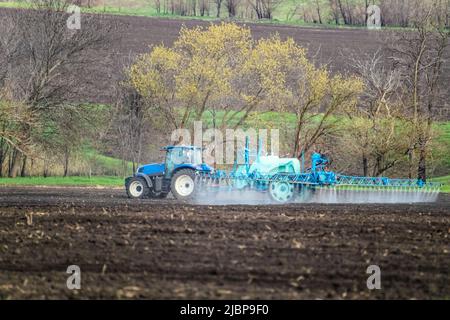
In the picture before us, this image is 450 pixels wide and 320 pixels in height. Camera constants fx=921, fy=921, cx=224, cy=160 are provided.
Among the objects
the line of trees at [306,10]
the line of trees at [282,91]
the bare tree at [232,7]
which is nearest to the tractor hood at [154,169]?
the line of trees at [282,91]

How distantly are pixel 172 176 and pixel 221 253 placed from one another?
18.4 metres

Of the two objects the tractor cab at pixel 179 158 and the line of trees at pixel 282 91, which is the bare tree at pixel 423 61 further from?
the tractor cab at pixel 179 158

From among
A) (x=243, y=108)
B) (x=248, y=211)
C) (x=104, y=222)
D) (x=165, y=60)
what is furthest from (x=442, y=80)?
(x=104, y=222)

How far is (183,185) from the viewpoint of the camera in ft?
116

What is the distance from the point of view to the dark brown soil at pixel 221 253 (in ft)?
46.2

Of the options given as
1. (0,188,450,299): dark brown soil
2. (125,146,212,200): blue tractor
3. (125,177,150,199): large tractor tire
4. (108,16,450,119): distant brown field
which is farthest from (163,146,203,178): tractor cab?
(108,16,450,119): distant brown field

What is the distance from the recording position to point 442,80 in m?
66.8

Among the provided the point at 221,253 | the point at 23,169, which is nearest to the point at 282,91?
the point at 23,169

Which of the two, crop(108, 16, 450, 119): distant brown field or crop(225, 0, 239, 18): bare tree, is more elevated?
crop(225, 0, 239, 18): bare tree

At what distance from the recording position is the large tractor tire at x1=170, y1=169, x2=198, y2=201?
3522 centimetres

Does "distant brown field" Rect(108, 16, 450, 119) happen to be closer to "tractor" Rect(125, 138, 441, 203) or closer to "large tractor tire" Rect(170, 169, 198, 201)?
"tractor" Rect(125, 138, 441, 203)

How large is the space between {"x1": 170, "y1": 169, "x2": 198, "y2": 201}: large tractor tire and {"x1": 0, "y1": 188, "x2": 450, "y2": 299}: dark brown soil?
26.7 ft

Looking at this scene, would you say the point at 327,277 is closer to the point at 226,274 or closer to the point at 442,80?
the point at 226,274

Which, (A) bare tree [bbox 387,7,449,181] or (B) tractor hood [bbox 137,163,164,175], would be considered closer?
(B) tractor hood [bbox 137,163,164,175]
